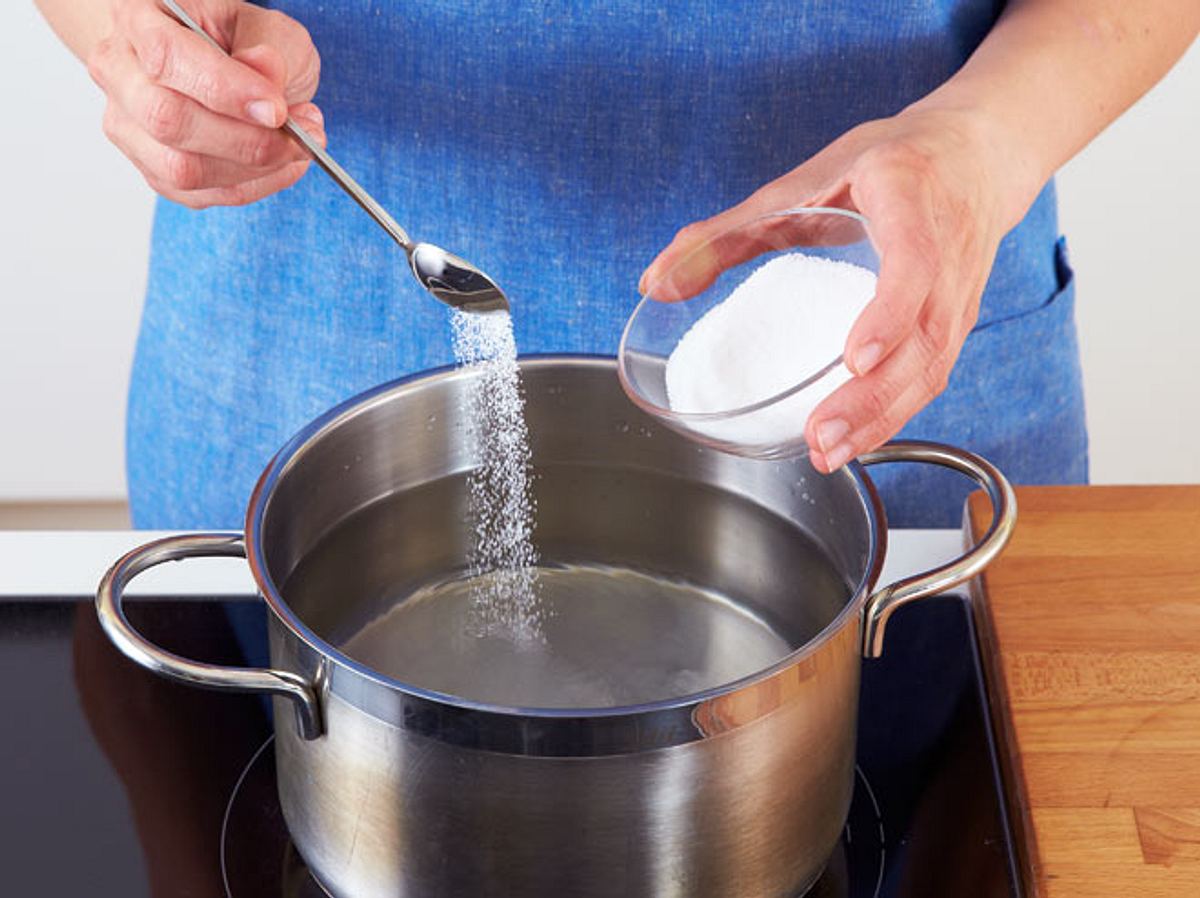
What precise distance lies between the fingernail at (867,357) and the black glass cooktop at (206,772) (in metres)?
0.20

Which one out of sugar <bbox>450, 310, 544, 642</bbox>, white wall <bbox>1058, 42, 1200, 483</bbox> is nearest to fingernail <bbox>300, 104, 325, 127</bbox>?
sugar <bbox>450, 310, 544, 642</bbox>

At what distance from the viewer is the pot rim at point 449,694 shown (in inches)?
18.7

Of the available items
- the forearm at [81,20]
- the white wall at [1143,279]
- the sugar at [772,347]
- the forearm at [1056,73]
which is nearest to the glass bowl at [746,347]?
the sugar at [772,347]

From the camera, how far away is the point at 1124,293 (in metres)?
1.71

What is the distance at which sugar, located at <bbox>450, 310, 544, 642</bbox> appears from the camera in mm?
687

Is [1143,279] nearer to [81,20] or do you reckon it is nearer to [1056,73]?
[1056,73]

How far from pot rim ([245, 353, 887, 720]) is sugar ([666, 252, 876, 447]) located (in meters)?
0.04

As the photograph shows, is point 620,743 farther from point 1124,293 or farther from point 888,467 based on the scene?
point 1124,293

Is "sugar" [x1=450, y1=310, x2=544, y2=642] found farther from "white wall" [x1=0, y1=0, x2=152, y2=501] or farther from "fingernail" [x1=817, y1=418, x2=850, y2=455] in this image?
"white wall" [x1=0, y1=0, x2=152, y2=501]

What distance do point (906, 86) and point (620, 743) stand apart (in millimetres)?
500

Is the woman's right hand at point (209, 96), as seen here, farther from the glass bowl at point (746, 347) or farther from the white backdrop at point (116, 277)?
the white backdrop at point (116, 277)

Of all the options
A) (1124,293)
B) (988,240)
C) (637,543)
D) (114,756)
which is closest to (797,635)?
(637,543)

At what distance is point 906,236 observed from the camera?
2.01ft

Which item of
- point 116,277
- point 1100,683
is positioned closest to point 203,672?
point 1100,683
